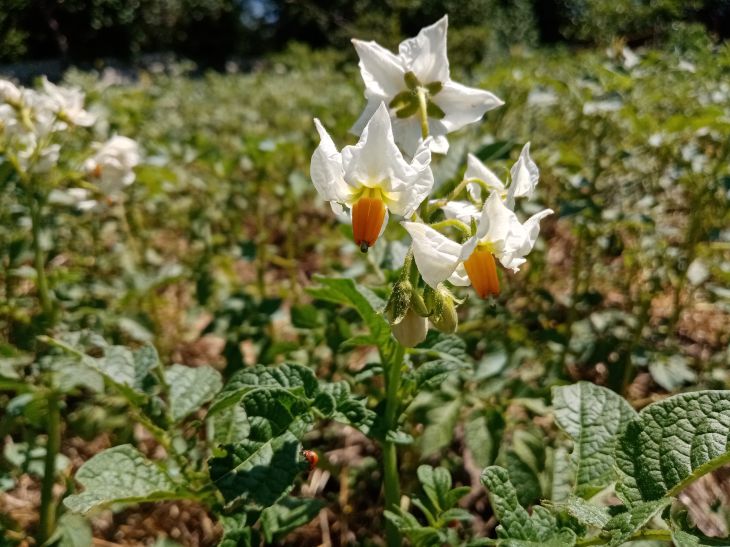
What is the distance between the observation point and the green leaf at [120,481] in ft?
2.73

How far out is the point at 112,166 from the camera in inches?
62.4

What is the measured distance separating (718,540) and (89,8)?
4.11m

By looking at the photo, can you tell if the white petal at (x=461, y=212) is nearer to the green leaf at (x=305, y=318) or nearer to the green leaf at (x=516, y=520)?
the green leaf at (x=516, y=520)

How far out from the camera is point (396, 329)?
31.7 inches

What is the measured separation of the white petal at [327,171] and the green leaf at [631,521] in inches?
20.6

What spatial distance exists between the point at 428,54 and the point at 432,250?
396mm

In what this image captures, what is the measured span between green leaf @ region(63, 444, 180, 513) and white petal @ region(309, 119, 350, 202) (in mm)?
505

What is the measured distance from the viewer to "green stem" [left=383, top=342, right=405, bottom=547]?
93 centimetres

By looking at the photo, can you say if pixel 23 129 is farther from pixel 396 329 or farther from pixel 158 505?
pixel 396 329

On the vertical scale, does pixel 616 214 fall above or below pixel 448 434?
above

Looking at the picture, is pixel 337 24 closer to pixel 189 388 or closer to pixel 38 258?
pixel 38 258

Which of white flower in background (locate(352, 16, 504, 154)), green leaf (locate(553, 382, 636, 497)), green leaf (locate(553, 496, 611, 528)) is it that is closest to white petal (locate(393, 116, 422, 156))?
white flower in background (locate(352, 16, 504, 154))

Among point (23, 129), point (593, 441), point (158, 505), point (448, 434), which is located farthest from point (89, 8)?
point (593, 441)

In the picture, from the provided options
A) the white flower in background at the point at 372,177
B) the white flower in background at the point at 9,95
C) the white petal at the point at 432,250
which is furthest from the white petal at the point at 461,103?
the white flower in background at the point at 9,95
